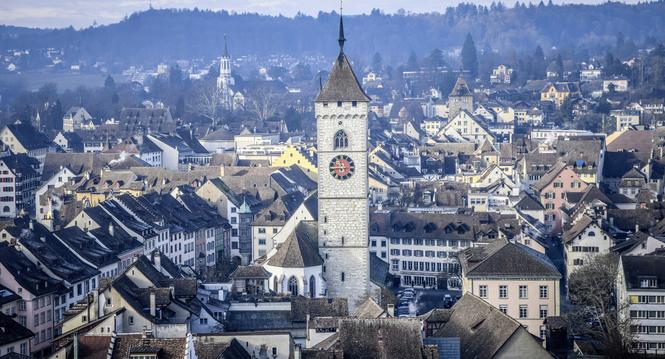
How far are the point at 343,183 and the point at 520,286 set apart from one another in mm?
10140

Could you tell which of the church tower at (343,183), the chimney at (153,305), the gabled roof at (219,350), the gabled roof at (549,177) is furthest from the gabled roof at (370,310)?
the gabled roof at (549,177)

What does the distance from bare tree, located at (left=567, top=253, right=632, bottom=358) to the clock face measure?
12.4 meters

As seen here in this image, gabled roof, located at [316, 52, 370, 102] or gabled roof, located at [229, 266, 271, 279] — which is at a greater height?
gabled roof, located at [316, 52, 370, 102]

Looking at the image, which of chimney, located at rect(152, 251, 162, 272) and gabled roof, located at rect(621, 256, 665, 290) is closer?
gabled roof, located at rect(621, 256, 665, 290)

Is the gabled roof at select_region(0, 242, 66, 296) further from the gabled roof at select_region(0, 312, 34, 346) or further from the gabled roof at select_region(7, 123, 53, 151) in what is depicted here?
the gabled roof at select_region(7, 123, 53, 151)

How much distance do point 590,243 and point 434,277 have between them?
10444 millimetres

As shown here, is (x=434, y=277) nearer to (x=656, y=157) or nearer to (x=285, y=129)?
(x=656, y=157)

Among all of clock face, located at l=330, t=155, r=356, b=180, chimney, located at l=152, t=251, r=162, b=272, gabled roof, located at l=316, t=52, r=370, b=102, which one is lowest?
chimney, located at l=152, t=251, r=162, b=272

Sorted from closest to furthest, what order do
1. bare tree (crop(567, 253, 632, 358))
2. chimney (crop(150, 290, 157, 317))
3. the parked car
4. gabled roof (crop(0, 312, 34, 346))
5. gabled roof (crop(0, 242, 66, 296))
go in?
gabled roof (crop(0, 312, 34, 346))
chimney (crop(150, 290, 157, 317))
bare tree (crop(567, 253, 632, 358))
gabled roof (crop(0, 242, 66, 296))
the parked car

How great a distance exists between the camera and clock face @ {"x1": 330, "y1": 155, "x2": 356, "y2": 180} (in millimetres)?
72375

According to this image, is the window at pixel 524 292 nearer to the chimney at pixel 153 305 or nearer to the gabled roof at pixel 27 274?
the chimney at pixel 153 305

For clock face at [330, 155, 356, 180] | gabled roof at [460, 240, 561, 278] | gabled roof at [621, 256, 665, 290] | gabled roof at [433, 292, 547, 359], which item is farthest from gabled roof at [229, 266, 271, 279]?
gabled roof at [621, 256, 665, 290]

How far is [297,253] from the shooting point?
2817 inches

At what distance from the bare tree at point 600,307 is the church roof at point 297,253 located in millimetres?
12439
